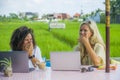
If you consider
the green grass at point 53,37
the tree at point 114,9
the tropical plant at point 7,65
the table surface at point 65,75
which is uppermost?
the tree at point 114,9

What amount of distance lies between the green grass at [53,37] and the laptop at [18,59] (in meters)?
0.78

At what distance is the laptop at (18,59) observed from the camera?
2803 mm

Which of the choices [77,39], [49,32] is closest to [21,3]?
[49,32]

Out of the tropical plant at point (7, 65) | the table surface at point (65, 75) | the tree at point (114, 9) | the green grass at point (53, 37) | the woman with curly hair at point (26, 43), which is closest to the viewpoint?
the table surface at point (65, 75)

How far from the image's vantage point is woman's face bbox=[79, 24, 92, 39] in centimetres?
345

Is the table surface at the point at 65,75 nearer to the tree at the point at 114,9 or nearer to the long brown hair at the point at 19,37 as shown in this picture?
the long brown hair at the point at 19,37

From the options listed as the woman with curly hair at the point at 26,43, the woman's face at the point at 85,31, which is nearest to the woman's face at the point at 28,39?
the woman with curly hair at the point at 26,43

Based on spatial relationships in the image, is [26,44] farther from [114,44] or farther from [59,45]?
[114,44]

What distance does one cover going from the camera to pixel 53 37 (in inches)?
147

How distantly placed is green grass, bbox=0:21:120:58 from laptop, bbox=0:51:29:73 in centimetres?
78

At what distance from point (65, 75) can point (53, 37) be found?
107 cm

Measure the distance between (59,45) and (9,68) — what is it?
1.03m

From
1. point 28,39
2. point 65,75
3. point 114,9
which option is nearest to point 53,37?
point 28,39

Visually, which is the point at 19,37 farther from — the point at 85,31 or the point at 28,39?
the point at 85,31
